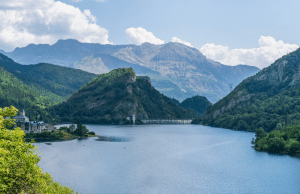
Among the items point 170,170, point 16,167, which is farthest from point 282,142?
point 16,167

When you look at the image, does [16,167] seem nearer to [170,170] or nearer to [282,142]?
[170,170]

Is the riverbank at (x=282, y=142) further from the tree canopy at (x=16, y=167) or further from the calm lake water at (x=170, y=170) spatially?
the tree canopy at (x=16, y=167)

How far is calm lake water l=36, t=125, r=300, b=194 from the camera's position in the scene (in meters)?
99.6

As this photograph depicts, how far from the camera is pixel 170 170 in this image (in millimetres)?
124938

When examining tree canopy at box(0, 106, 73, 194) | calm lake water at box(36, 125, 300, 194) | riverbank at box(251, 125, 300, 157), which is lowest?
calm lake water at box(36, 125, 300, 194)

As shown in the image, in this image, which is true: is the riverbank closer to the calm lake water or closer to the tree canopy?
the calm lake water

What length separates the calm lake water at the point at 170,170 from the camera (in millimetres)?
99625

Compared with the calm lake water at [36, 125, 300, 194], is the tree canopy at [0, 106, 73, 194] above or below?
above

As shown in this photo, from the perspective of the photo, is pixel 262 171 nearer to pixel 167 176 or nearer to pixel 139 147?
pixel 167 176

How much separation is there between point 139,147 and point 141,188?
9442 centimetres

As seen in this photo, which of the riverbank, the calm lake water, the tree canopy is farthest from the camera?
the riverbank

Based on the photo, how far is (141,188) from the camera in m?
98.1

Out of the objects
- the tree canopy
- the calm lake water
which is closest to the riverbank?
the calm lake water

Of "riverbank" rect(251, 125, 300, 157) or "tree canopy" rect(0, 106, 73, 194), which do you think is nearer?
"tree canopy" rect(0, 106, 73, 194)
